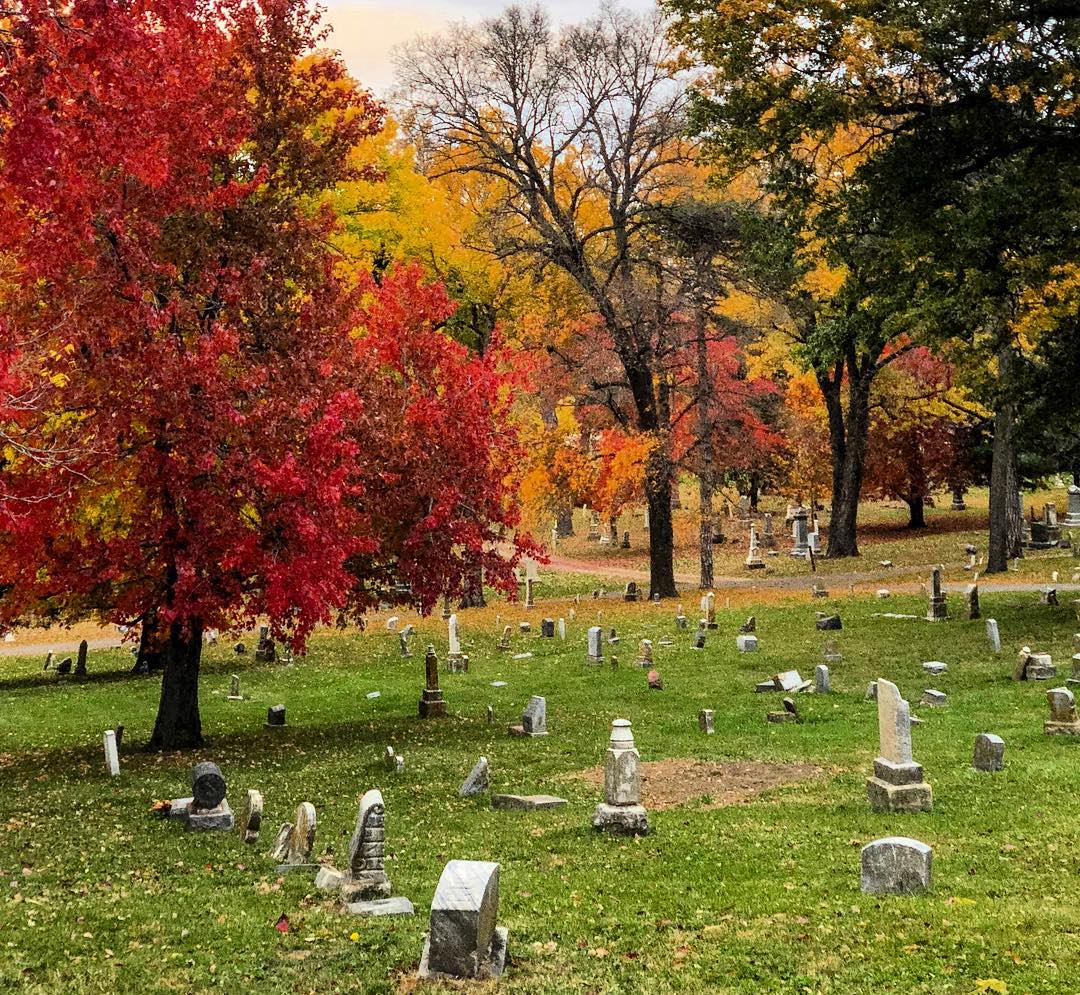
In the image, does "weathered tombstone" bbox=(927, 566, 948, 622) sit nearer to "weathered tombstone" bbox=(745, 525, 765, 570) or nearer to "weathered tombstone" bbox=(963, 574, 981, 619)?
"weathered tombstone" bbox=(963, 574, 981, 619)

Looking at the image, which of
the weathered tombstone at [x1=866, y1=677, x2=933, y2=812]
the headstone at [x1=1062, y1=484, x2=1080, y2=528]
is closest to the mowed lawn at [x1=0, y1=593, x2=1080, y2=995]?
the weathered tombstone at [x1=866, y1=677, x2=933, y2=812]

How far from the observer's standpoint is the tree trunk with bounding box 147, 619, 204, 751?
1717cm

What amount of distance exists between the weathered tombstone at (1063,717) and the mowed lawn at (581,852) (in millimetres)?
313

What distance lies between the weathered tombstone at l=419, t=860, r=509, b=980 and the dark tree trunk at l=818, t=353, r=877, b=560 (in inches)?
1234

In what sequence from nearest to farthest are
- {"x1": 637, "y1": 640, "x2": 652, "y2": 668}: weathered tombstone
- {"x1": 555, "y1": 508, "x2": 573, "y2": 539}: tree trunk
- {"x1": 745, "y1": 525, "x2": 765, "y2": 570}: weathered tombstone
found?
{"x1": 637, "y1": 640, "x2": 652, "y2": 668}: weathered tombstone → {"x1": 745, "y1": 525, "x2": 765, "y2": 570}: weathered tombstone → {"x1": 555, "y1": 508, "x2": 573, "y2": 539}: tree trunk

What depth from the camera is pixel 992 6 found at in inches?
720

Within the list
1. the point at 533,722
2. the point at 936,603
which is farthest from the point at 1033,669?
the point at 533,722

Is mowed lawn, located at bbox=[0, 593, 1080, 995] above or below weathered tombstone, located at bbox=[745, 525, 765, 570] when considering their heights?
below

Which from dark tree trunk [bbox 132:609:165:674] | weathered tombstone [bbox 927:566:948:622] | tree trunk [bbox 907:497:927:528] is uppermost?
tree trunk [bbox 907:497:927:528]

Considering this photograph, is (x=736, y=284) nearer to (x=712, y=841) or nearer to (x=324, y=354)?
(x=324, y=354)

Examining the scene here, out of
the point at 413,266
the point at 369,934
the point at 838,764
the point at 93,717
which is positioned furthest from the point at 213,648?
the point at 369,934

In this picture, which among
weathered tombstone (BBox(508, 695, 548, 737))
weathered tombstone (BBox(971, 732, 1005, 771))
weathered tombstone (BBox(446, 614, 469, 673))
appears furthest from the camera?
weathered tombstone (BBox(446, 614, 469, 673))

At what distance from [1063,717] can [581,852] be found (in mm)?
7211

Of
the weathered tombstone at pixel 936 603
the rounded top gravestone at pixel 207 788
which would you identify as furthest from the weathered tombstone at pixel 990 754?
the weathered tombstone at pixel 936 603
